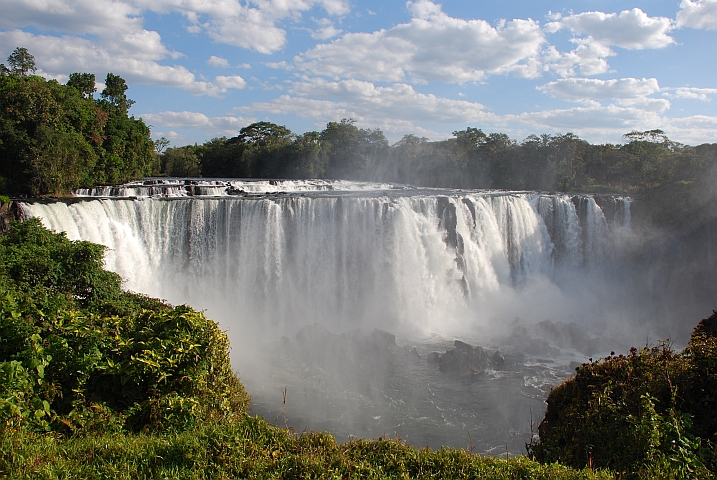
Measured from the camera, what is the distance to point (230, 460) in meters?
4.14

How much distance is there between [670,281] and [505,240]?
7064 mm

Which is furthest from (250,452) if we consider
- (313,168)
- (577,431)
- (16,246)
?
(313,168)

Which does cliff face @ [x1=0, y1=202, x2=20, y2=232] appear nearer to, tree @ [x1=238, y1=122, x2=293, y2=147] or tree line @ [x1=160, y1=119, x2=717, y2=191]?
tree line @ [x1=160, y1=119, x2=717, y2=191]

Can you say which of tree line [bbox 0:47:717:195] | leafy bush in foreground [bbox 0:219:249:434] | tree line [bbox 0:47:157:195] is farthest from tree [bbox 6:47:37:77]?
leafy bush in foreground [bbox 0:219:249:434]

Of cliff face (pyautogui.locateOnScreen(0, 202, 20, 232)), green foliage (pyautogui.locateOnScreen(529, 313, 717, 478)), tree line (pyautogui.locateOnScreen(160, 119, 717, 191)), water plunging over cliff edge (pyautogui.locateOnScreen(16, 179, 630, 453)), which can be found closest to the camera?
green foliage (pyautogui.locateOnScreen(529, 313, 717, 478))

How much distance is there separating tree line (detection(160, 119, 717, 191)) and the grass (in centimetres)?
2509

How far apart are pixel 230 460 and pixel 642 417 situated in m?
3.88

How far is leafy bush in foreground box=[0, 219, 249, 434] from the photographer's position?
15.1 feet

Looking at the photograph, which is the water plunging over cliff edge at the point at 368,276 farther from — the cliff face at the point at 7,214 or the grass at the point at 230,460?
the grass at the point at 230,460

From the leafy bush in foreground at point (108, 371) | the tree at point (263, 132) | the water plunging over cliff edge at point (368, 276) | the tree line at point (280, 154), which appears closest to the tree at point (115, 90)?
the tree line at point (280, 154)

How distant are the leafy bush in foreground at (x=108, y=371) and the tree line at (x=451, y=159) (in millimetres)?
25911

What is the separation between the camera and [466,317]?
17.7 metres

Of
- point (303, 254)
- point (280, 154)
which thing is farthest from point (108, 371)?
point (280, 154)

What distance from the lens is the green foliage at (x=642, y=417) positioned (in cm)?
434
